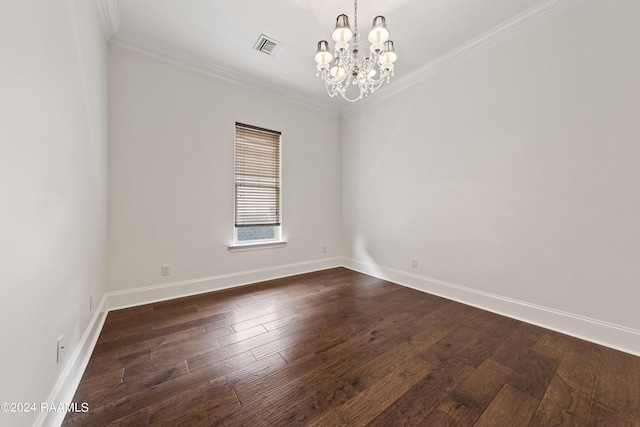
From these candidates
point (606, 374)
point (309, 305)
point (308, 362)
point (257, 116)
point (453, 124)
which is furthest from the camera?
point (257, 116)

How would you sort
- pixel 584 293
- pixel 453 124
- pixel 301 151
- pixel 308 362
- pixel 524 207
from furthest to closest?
pixel 301 151, pixel 453 124, pixel 524 207, pixel 584 293, pixel 308 362

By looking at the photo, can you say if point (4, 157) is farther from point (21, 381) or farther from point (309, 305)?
point (309, 305)

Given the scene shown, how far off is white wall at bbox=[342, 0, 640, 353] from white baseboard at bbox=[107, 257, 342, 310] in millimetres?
1636

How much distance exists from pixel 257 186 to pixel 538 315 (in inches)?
140

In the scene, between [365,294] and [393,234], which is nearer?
[365,294]

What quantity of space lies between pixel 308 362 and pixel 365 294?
58.7 inches

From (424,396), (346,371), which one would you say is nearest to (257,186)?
(346,371)

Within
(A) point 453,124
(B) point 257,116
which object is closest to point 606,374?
(A) point 453,124

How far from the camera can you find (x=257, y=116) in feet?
11.3

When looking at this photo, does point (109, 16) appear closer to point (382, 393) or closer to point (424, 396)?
point (382, 393)

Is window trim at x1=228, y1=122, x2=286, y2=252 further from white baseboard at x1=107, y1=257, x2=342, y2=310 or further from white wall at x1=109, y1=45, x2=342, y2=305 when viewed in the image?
Result: white baseboard at x1=107, y1=257, x2=342, y2=310

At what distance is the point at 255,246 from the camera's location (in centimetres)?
343

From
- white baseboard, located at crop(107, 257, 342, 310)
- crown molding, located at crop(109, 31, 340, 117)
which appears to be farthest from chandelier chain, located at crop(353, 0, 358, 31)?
white baseboard, located at crop(107, 257, 342, 310)

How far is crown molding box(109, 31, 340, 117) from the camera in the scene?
2.56 m
